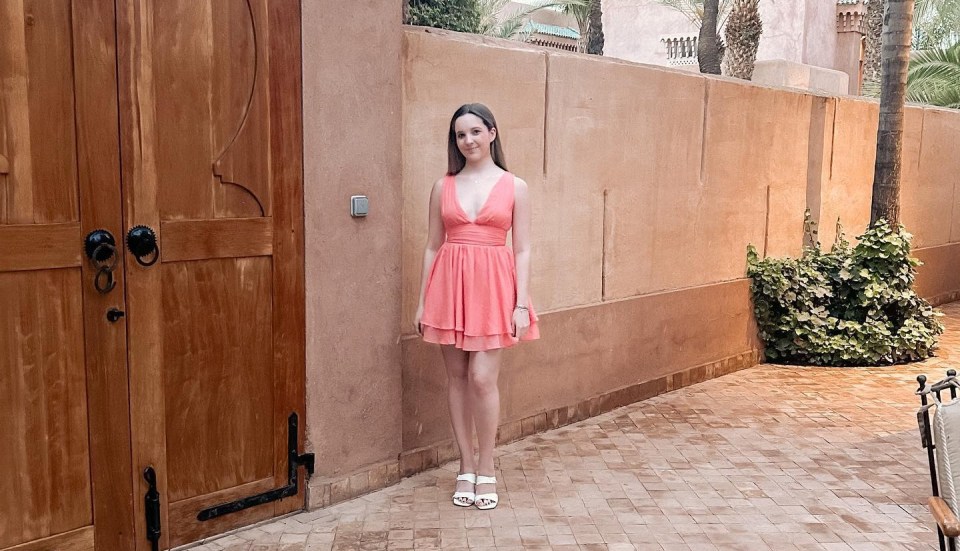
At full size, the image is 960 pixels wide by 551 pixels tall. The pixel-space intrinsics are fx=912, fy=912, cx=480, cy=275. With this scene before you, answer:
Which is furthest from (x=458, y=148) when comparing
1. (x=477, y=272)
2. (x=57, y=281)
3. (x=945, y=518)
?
(x=945, y=518)

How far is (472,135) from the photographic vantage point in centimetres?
420

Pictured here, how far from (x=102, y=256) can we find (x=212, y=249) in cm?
49

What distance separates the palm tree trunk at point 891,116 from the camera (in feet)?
27.1

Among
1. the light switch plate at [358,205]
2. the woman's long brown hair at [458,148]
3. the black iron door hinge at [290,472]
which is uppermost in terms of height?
the woman's long brown hair at [458,148]

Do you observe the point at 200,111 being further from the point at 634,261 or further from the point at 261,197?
the point at 634,261

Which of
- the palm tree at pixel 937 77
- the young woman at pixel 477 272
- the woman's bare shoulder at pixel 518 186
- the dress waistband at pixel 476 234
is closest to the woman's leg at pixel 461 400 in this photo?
the young woman at pixel 477 272

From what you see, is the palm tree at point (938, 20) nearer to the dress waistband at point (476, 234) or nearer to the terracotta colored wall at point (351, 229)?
the dress waistband at point (476, 234)

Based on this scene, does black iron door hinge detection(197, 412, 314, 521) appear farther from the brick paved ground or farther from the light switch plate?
the light switch plate

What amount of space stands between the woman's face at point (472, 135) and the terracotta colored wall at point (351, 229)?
38 cm

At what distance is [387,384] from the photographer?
14.8ft

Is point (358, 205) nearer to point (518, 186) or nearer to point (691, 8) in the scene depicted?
point (518, 186)

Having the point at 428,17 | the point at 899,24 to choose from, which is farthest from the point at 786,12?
the point at 899,24

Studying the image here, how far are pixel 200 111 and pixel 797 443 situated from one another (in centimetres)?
392

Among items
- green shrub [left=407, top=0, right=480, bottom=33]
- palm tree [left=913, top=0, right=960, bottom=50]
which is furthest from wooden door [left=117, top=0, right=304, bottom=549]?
palm tree [left=913, top=0, right=960, bottom=50]
